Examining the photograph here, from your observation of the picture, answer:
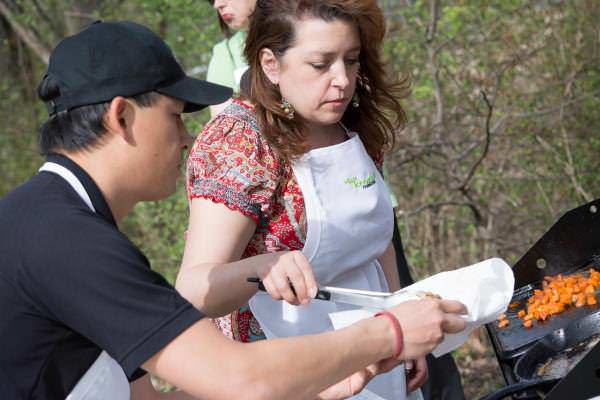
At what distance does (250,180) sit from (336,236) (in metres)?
0.30

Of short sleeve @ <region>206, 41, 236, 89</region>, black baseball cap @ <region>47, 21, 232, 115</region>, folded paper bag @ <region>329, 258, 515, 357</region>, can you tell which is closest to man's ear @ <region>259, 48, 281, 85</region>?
black baseball cap @ <region>47, 21, 232, 115</region>

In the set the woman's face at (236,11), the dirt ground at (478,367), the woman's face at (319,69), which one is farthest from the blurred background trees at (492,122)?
the woman's face at (319,69)

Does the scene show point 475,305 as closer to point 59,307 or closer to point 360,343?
point 360,343

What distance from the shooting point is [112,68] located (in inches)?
74.5

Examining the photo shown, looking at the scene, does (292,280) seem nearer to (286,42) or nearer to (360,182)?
(360,182)

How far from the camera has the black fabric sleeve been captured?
1.72m

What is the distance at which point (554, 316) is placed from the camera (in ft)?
8.93

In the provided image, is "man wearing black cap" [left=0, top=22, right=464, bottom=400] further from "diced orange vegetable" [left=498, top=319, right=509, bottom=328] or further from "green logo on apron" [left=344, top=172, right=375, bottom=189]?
"diced orange vegetable" [left=498, top=319, right=509, bottom=328]

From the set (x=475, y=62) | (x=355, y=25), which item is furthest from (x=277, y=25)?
(x=475, y=62)

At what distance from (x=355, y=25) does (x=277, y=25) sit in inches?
→ 8.6

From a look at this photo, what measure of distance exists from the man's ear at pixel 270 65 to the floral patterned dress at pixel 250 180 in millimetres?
132

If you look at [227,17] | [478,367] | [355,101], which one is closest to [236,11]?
[227,17]

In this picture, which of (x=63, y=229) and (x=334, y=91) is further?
(x=334, y=91)

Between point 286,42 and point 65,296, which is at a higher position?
point 286,42
